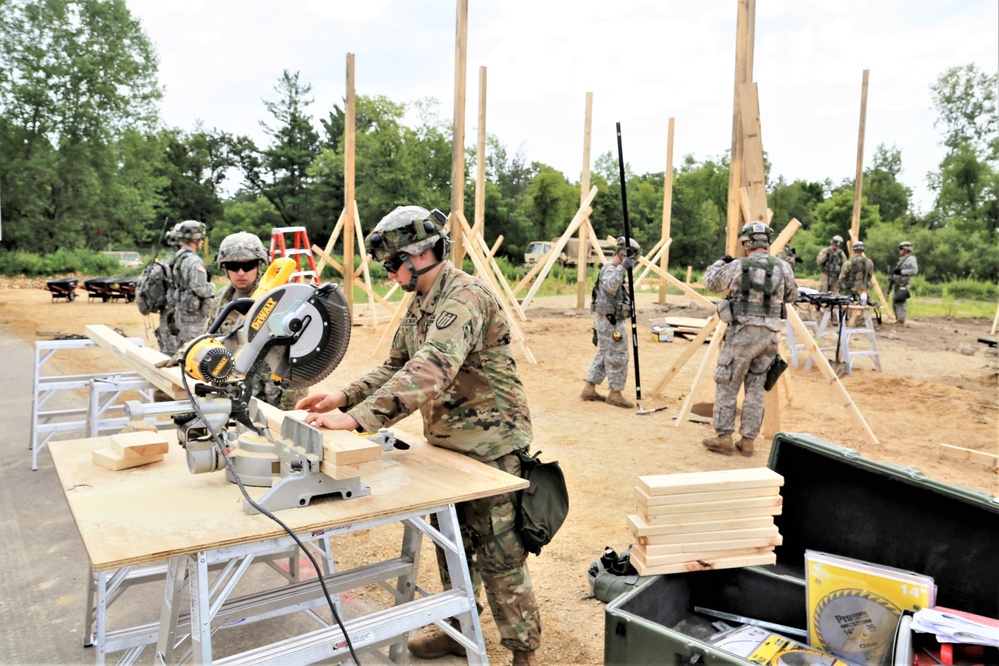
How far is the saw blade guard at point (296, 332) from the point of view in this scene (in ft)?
7.77

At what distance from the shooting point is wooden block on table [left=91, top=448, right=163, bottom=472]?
2480 millimetres

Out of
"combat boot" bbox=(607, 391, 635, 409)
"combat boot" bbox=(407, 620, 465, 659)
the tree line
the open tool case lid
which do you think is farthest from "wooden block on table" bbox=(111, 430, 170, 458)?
the tree line

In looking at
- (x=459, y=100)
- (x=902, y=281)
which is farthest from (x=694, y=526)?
(x=902, y=281)

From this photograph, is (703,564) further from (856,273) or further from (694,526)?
(856,273)

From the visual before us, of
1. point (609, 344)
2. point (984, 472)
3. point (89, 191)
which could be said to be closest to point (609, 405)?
point (609, 344)

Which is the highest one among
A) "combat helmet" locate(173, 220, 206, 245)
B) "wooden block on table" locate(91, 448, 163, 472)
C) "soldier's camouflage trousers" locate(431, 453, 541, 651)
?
"combat helmet" locate(173, 220, 206, 245)

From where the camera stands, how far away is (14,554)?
4164 millimetres

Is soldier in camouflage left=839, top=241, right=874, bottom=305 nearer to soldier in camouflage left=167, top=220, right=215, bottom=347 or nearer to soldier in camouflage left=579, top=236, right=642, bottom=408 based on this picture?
soldier in camouflage left=579, top=236, right=642, bottom=408

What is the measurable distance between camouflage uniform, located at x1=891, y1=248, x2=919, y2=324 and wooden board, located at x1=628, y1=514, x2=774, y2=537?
15.5 metres

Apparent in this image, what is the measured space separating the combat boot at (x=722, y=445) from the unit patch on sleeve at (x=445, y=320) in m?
4.71

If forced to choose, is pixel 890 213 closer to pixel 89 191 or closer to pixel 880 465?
pixel 89 191

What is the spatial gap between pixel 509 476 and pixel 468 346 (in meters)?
0.52

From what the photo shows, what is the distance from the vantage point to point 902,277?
53.0ft

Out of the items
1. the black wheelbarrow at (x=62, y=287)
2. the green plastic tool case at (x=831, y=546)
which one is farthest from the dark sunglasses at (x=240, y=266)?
the black wheelbarrow at (x=62, y=287)
